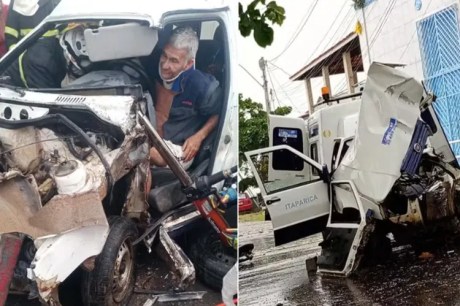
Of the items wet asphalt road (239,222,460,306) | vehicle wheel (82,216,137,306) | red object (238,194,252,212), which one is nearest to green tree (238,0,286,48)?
red object (238,194,252,212)

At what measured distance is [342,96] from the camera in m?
8.83

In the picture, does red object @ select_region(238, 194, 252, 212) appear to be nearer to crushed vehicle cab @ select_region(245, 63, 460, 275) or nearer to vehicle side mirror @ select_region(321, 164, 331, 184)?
crushed vehicle cab @ select_region(245, 63, 460, 275)

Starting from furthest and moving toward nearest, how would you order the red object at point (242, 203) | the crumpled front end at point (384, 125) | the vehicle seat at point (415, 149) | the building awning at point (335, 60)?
the building awning at point (335, 60) < the vehicle seat at point (415, 149) < the crumpled front end at point (384, 125) < the red object at point (242, 203)

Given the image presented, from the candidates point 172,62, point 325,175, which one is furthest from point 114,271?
point 325,175

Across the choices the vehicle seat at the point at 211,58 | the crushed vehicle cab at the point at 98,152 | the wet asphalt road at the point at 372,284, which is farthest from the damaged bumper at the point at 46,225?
the wet asphalt road at the point at 372,284

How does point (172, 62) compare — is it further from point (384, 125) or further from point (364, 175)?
point (364, 175)

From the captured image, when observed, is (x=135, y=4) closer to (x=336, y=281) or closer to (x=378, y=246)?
(x=336, y=281)

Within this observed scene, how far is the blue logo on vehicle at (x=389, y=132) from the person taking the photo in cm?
710

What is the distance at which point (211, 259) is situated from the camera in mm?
2148

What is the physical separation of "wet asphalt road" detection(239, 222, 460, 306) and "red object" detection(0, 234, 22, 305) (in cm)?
450

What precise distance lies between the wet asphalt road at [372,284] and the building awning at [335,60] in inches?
475

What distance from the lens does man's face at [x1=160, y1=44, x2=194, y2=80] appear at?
2.16m

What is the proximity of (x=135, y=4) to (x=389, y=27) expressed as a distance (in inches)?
614

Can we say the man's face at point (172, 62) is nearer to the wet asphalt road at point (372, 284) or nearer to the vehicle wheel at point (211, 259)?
the vehicle wheel at point (211, 259)
